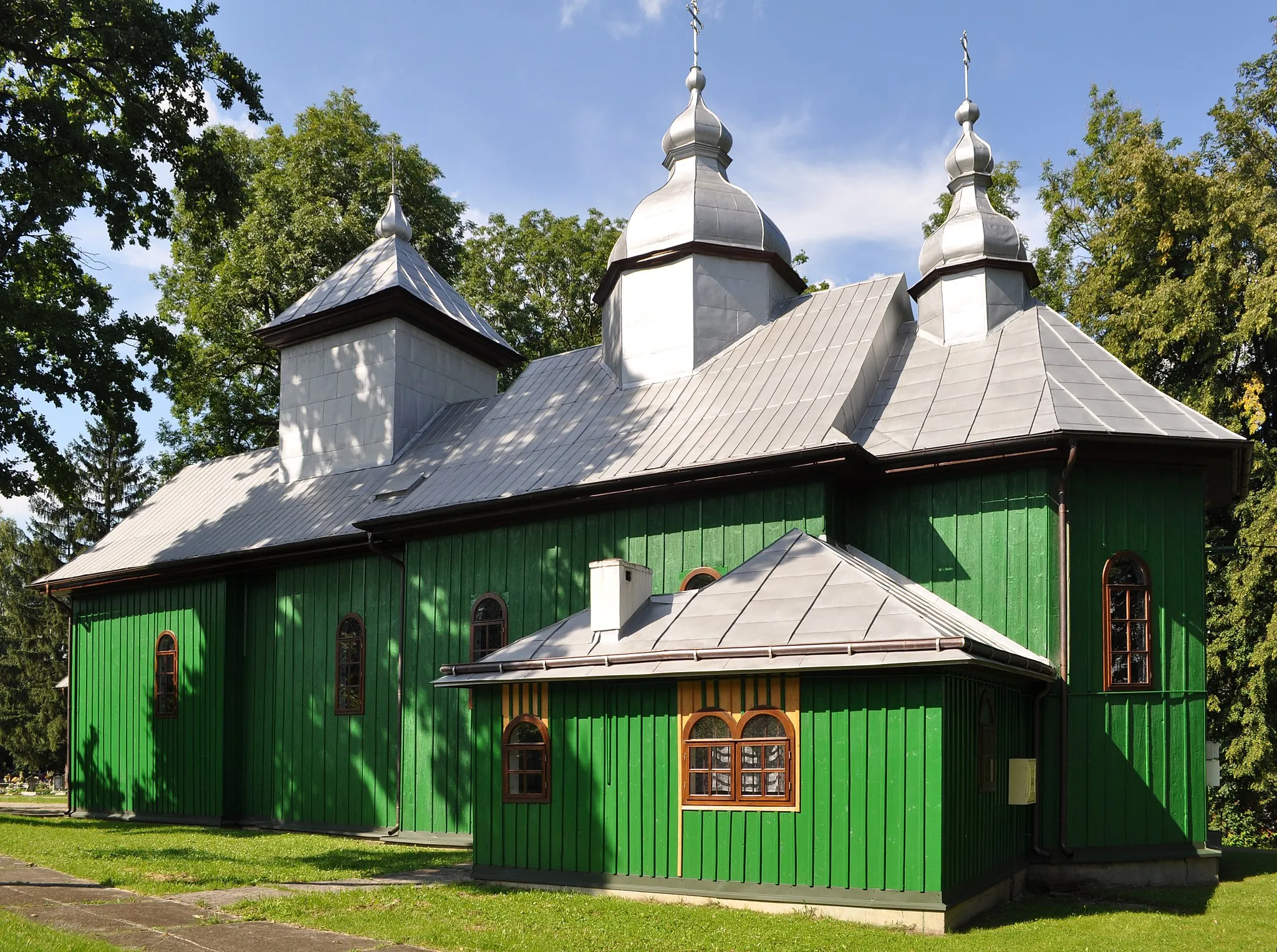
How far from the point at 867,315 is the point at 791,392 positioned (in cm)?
185

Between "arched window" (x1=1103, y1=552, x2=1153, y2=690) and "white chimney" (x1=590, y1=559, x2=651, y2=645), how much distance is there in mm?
5332

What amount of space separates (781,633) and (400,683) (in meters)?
7.81

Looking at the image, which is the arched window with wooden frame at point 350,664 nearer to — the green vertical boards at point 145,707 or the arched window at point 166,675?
the green vertical boards at point 145,707

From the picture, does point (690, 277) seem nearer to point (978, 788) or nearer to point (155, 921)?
point (978, 788)

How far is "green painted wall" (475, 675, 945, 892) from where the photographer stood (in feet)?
32.5

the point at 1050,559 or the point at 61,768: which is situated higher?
the point at 1050,559

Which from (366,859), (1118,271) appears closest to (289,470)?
(366,859)

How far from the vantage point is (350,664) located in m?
17.6

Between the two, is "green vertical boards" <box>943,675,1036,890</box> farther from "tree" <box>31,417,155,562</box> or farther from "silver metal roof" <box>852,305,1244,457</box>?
"tree" <box>31,417,155,562</box>

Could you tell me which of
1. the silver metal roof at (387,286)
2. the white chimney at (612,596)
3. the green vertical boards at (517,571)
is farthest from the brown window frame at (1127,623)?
the silver metal roof at (387,286)

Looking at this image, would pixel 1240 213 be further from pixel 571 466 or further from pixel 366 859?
pixel 366 859

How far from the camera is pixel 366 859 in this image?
13.9m

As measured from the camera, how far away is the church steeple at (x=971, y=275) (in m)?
15.3

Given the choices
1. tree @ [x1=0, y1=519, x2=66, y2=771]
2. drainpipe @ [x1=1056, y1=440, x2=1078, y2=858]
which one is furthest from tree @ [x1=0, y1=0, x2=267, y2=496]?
tree @ [x1=0, y1=519, x2=66, y2=771]
